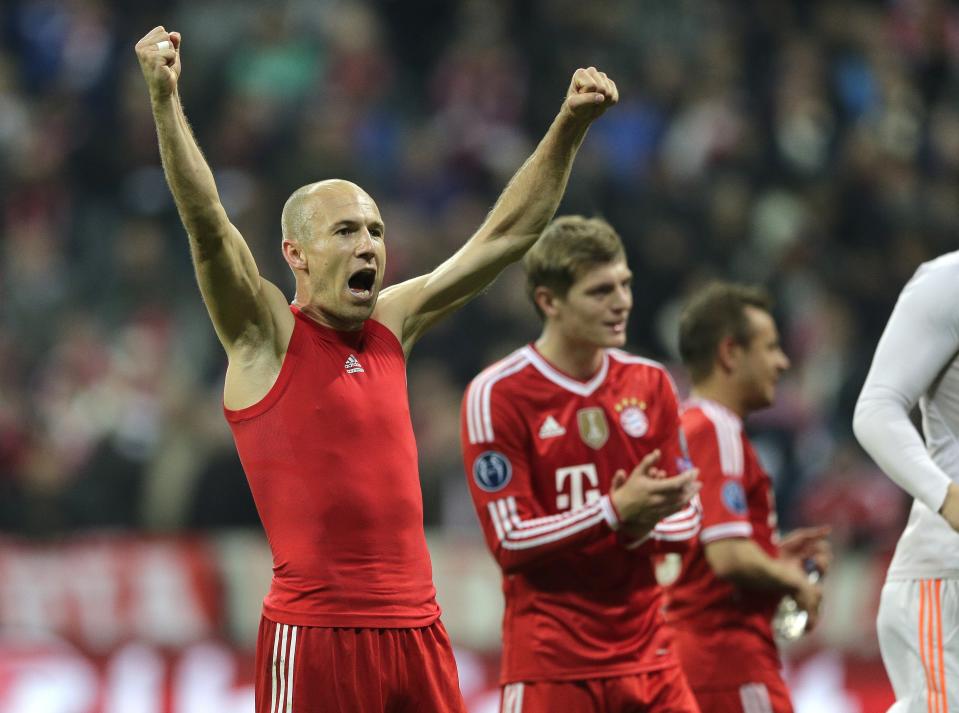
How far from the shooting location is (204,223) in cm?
382

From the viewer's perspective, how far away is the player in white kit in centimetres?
406

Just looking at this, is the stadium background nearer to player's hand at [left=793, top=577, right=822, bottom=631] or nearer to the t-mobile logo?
player's hand at [left=793, top=577, right=822, bottom=631]

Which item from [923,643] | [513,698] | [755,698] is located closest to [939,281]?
[923,643]

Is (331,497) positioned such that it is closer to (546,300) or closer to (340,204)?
(340,204)

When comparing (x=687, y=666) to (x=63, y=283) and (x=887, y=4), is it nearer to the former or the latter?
(x=63, y=283)

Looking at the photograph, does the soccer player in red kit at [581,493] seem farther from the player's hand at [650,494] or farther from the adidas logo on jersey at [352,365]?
the adidas logo on jersey at [352,365]

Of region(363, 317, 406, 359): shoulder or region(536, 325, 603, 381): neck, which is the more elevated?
region(536, 325, 603, 381): neck

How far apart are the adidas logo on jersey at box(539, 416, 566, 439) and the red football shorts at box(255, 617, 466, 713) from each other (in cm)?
100

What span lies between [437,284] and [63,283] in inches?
295

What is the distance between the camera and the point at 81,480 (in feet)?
31.2

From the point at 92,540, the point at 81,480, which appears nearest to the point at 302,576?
the point at 92,540

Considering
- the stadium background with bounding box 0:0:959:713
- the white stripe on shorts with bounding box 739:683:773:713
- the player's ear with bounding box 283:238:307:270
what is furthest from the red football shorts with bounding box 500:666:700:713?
the stadium background with bounding box 0:0:959:713

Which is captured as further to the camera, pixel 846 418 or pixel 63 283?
pixel 63 283

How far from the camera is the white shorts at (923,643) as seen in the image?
164 inches
